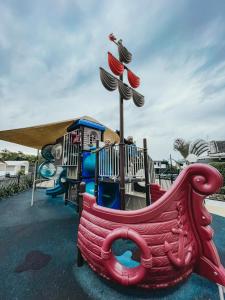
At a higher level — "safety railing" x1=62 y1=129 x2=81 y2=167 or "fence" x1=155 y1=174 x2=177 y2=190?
"safety railing" x1=62 y1=129 x2=81 y2=167

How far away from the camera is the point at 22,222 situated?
5.57 m

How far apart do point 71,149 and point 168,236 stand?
599cm

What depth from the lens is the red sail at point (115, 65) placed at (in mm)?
4542

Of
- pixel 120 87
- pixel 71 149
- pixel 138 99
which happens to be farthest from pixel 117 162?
pixel 71 149

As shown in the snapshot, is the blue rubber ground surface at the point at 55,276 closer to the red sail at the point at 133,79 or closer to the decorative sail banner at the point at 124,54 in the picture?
the red sail at the point at 133,79

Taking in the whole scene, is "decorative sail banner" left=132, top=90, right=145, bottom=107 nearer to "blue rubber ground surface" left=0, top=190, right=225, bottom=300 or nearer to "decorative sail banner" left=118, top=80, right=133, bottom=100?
"decorative sail banner" left=118, top=80, right=133, bottom=100

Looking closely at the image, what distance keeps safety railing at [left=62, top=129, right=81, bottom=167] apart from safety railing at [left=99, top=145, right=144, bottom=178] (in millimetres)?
1799

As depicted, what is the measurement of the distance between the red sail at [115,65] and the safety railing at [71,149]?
325 cm

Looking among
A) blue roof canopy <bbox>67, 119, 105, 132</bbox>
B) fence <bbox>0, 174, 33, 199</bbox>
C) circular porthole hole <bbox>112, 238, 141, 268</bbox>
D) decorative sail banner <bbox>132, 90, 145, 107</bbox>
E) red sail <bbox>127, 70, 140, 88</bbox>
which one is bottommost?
circular porthole hole <bbox>112, 238, 141, 268</bbox>

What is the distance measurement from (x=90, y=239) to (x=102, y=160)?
9.90 feet

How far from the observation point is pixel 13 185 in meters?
11.2

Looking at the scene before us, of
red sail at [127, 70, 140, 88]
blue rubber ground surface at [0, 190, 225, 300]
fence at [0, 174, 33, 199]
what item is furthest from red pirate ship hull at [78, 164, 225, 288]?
fence at [0, 174, 33, 199]

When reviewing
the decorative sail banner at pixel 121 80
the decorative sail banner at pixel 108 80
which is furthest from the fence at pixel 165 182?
the decorative sail banner at pixel 108 80

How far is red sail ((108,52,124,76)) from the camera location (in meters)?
4.54
